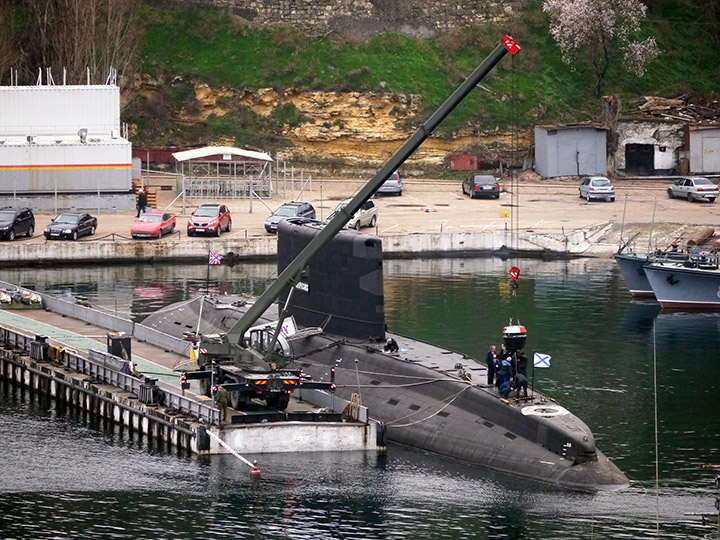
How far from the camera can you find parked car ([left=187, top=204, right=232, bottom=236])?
69438 millimetres

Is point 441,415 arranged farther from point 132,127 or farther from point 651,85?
point 651,85

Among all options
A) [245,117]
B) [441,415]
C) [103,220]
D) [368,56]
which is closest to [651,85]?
[368,56]

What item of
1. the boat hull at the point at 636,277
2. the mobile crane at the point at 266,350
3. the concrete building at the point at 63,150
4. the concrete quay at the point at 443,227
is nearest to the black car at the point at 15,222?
the concrete quay at the point at 443,227

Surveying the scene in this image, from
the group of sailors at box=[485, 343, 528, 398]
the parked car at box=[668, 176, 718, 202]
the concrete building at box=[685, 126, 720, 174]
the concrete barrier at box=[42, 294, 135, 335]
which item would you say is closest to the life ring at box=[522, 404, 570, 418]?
the group of sailors at box=[485, 343, 528, 398]

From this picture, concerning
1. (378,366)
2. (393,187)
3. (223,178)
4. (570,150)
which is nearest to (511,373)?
(378,366)

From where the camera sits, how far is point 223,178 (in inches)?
3159

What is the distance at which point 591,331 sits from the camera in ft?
178

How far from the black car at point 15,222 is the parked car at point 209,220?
7482 mm

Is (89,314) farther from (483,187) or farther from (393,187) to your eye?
(483,187)

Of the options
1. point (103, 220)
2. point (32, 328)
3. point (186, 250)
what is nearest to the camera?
point (32, 328)

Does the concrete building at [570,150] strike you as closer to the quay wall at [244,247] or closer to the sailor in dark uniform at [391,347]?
the quay wall at [244,247]

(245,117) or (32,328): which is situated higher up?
(245,117)

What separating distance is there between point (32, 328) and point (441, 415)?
770 inches

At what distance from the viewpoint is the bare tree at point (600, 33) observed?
91.8 m
